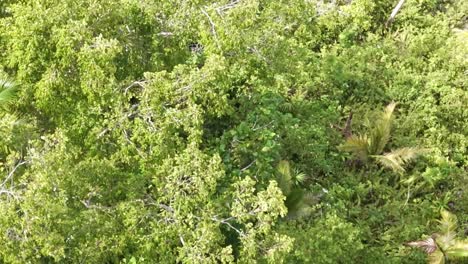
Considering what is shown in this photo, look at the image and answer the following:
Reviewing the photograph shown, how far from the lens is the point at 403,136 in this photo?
31.8 ft

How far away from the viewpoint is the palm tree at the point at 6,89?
5.61 m

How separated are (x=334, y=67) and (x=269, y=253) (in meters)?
5.89

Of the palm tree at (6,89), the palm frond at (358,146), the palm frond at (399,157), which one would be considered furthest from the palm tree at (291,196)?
the palm tree at (6,89)

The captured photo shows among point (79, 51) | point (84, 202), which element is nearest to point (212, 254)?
point (84, 202)

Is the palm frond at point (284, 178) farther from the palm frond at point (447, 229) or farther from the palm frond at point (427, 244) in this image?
the palm frond at point (447, 229)

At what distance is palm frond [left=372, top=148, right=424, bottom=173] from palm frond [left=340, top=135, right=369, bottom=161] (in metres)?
0.23

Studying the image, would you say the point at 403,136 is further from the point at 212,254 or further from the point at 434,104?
the point at 212,254

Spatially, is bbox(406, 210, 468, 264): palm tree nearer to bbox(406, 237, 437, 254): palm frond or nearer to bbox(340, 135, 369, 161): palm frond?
bbox(406, 237, 437, 254): palm frond

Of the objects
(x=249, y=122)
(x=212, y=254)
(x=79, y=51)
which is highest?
(x=79, y=51)

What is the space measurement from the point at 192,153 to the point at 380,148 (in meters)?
4.85

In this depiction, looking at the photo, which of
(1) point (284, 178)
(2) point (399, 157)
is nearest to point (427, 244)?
(2) point (399, 157)

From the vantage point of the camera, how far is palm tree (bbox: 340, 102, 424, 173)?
8.98 m

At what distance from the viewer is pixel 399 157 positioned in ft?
29.6

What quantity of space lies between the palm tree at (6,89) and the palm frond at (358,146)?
5381mm
